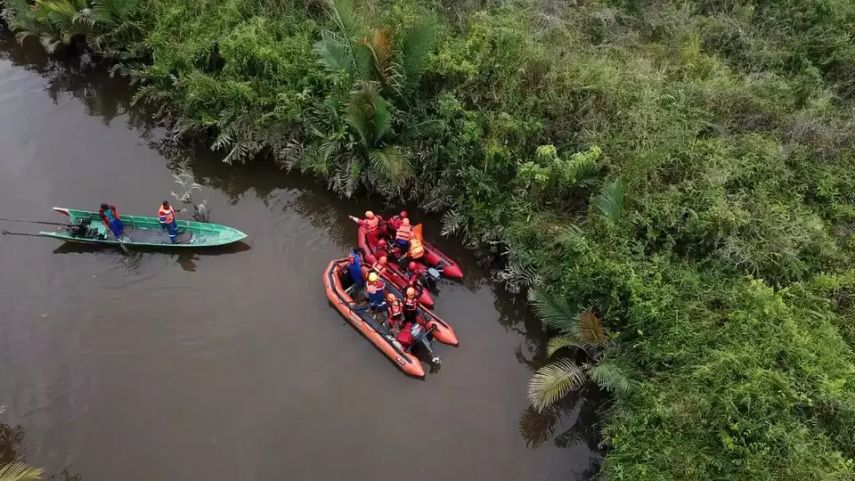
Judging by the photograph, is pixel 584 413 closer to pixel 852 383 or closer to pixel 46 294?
pixel 852 383

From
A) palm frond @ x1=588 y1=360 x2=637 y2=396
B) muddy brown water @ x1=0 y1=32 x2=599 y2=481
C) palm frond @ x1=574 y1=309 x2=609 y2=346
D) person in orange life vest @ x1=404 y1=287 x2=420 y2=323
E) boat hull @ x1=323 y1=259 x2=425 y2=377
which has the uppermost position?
palm frond @ x1=574 y1=309 x2=609 y2=346

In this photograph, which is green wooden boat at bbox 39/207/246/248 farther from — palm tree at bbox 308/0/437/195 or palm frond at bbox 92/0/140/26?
palm frond at bbox 92/0/140/26

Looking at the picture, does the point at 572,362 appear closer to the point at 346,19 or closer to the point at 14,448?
the point at 346,19

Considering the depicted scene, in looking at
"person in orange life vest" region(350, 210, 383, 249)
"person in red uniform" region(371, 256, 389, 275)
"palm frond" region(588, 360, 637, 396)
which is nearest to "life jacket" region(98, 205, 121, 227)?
"person in orange life vest" region(350, 210, 383, 249)

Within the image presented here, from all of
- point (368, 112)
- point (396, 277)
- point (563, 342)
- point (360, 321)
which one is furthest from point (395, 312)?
point (368, 112)

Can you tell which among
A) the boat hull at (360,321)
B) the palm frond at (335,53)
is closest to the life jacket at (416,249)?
the boat hull at (360,321)
